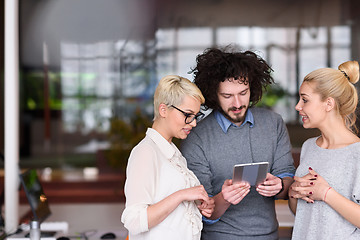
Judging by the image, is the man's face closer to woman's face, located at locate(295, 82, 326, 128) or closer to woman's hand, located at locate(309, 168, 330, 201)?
woman's face, located at locate(295, 82, 326, 128)

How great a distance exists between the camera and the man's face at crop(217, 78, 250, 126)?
2.22 metres

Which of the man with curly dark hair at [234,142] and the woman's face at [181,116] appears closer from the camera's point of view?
the woman's face at [181,116]

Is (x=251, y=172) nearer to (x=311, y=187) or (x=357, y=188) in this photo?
(x=311, y=187)

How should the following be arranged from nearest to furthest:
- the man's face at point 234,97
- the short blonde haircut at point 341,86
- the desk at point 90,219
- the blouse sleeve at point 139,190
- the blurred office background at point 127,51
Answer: the blouse sleeve at point 139,190, the short blonde haircut at point 341,86, the man's face at point 234,97, the desk at point 90,219, the blurred office background at point 127,51

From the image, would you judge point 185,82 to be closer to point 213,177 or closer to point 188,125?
point 188,125

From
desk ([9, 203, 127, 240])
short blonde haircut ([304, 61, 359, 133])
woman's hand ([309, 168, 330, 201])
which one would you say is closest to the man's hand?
woman's hand ([309, 168, 330, 201])

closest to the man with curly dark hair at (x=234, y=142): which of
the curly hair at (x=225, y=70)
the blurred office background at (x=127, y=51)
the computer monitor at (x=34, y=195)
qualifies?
the curly hair at (x=225, y=70)

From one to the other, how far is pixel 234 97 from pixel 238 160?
12.7 inches

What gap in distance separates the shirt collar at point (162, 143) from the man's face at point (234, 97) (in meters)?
0.42

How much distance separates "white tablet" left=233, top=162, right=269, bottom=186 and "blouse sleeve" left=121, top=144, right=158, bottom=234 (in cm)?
37

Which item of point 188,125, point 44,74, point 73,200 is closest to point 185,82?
point 188,125

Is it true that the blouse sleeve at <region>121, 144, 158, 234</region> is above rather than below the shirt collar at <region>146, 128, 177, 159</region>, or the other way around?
below

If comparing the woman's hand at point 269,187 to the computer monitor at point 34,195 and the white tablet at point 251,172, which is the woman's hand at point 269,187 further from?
the computer monitor at point 34,195

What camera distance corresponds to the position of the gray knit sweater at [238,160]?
90.4 inches
